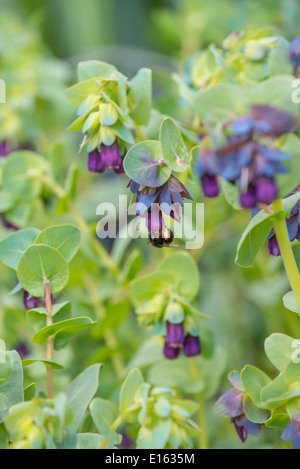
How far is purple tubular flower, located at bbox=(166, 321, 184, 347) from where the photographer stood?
0.58 meters

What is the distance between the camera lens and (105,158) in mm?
529

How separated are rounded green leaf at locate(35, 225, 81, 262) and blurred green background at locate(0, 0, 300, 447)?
0.23 m

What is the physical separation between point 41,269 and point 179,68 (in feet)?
2.12

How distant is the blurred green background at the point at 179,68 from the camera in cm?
87

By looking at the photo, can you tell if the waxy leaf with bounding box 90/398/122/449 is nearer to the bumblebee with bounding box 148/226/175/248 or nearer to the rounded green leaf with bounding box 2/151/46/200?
the bumblebee with bounding box 148/226/175/248

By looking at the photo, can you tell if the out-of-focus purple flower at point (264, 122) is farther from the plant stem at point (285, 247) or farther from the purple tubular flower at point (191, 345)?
the purple tubular flower at point (191, 345)

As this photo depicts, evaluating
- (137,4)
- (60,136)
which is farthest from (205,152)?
(137,4)

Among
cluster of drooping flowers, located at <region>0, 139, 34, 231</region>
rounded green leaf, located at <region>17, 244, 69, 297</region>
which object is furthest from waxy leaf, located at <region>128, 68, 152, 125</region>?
cluster of drooping flowers, located at <region>0, 139, 34, 231</region>

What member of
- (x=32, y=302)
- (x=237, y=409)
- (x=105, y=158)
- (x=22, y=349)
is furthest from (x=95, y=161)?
(x=22, y=349)

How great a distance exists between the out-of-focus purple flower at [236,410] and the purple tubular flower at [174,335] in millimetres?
81

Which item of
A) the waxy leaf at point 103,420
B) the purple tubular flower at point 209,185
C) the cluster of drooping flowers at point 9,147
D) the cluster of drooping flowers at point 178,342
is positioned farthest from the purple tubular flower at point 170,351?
the cluster of drooping flowers at point 9,147

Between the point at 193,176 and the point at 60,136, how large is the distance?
0.65 m

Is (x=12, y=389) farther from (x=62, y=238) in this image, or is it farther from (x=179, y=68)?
(x=179, y=68)
